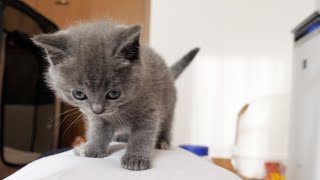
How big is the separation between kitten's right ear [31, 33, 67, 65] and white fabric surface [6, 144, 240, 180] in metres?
0.22

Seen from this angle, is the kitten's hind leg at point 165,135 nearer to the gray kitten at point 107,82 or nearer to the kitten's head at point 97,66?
the gray kitten at point 107,82

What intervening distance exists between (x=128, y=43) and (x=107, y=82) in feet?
0.30

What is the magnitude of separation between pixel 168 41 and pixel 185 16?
183mm

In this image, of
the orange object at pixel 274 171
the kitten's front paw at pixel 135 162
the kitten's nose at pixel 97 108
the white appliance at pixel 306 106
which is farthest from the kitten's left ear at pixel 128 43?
the orange object at pixel 274 171

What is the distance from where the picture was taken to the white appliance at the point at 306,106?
4.38 ft

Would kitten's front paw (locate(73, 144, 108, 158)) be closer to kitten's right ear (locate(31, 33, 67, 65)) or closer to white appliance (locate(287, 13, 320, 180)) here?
kitten's right ear (locate(31, 33, 67, 65))

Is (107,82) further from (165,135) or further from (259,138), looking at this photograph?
(259,138)

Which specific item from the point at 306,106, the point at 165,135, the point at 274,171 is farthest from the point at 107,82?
the point at 274,171

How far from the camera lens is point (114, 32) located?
0.79 m

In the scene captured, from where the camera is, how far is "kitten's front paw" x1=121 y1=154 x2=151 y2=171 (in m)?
0.74

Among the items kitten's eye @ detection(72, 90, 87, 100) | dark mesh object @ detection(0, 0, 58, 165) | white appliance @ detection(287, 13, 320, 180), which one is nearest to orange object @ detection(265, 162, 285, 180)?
white appliance @ detection(287, 13, 320, 180)

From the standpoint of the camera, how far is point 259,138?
197 cm

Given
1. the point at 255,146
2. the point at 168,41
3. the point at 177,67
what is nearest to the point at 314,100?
the point at 177,67

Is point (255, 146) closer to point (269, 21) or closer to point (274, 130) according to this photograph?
point (274, 130)
